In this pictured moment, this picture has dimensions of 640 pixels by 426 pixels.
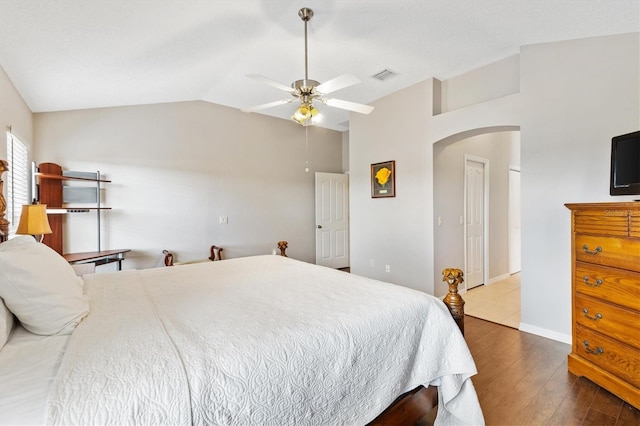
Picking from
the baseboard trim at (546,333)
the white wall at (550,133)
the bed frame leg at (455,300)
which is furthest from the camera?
the baseboard trim at (546,333)

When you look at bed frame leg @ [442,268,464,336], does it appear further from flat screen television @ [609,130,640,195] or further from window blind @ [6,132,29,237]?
window blind @ [6,132,29,237]

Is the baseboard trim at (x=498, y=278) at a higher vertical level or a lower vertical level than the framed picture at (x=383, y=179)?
lower

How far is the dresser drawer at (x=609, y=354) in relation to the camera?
1.80 meters

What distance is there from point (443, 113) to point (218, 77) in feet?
9.33

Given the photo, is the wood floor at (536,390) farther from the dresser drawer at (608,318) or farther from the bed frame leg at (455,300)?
the bed frame leg at (455,300)

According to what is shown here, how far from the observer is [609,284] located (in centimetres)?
194

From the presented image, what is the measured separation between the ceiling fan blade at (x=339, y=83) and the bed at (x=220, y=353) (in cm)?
147

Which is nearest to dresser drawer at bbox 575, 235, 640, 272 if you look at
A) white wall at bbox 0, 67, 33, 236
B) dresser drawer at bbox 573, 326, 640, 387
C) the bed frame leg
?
dresser drawer at bbox 573, 326, 640, 387

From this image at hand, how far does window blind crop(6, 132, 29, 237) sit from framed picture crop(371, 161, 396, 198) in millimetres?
4080

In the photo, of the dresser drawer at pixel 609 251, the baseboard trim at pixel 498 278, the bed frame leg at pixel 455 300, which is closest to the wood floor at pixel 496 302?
the baseboard trim at pixel 498 278

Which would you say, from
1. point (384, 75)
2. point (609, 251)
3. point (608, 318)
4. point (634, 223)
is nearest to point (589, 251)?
point (609, 251)

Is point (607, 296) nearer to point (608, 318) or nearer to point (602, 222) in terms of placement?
point (608, 318)

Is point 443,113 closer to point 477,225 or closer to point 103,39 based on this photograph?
point 477,225

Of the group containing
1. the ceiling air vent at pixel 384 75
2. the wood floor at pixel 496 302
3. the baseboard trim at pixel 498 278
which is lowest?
the wood floor at pixel 496 302
